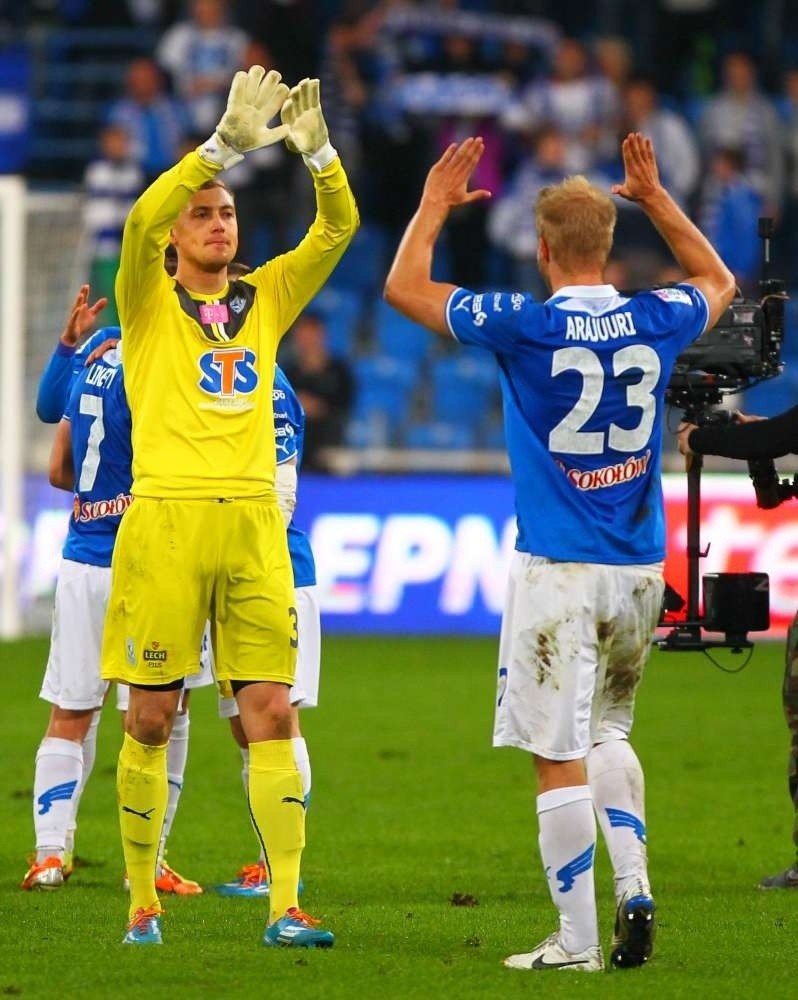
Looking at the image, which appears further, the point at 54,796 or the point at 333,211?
the point at 54,796

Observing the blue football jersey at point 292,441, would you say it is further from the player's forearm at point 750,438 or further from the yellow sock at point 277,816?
the player's forearm at point 750,438

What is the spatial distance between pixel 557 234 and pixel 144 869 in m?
2.19

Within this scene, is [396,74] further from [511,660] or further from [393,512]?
[511,660]

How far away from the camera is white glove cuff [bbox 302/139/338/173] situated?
6.09 metres

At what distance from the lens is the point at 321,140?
20.0 ft

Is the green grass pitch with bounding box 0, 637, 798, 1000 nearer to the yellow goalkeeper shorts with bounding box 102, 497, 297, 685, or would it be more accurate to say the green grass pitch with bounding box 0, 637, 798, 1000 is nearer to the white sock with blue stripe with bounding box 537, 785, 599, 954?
the white sock with blue stripe with bounding box 537, 785, 599, 954

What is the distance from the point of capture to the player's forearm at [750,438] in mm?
6102

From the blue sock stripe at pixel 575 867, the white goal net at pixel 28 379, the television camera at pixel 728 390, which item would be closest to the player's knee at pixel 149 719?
the blue sock stripe at pixel 575 867

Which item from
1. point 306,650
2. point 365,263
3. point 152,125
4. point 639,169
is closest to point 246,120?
point 639,169

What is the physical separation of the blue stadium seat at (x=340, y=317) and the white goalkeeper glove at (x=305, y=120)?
13.6m

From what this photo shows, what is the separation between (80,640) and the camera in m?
7.29

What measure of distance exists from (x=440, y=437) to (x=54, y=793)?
38.4ft

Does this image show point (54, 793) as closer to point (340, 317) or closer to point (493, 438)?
point (493, 438)

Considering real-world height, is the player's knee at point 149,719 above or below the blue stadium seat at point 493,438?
below
